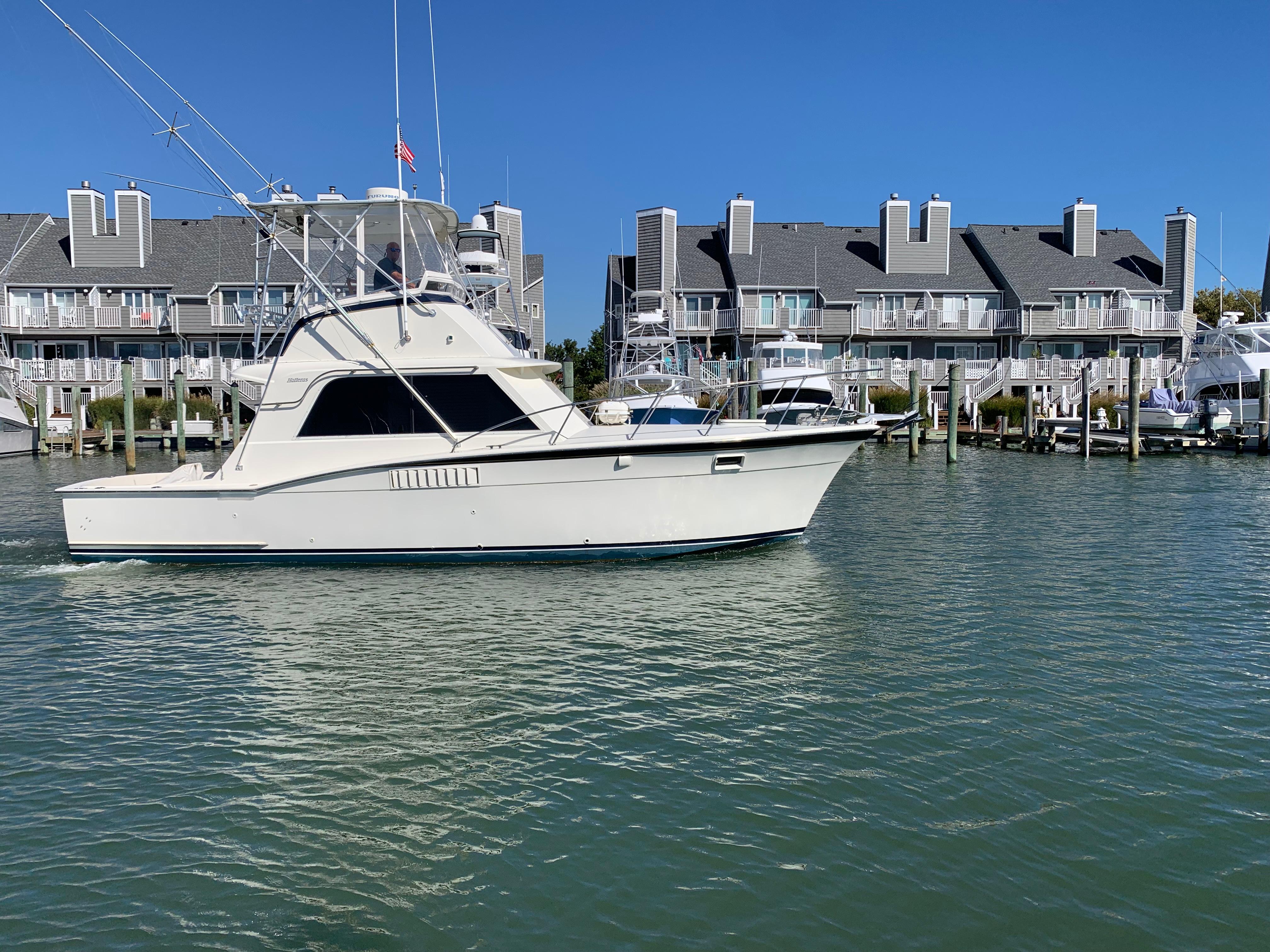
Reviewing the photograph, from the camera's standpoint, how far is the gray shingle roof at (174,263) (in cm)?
4778

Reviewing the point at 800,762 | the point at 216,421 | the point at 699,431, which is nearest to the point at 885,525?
the point at 699,431

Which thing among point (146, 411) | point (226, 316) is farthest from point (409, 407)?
point (226, 316)

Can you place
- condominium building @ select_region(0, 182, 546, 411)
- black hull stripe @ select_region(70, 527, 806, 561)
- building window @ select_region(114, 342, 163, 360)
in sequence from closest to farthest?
black hull stripe @ select_region(70, 527, 806, 561), condominium building @ select_region(0, 182, 546, 411), building window @ select_region(114, 342, 163, 360)

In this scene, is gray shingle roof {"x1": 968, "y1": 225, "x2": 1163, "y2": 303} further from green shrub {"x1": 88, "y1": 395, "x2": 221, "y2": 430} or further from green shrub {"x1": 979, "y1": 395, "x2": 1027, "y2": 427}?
green shrub {"x1": 88, "y1": 395, "x2": 221, "y2": 430}

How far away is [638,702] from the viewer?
7.99 meters

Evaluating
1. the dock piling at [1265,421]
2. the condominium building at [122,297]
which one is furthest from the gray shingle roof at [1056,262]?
the condominium building at [122,297]

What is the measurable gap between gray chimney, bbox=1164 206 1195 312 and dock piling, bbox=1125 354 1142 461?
23388mm

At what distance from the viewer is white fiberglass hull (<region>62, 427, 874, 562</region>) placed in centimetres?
1240

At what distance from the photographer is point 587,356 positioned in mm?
65000

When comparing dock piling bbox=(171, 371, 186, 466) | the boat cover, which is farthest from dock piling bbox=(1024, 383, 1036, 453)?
dock piling bbox=(171, 371, 186, 466)

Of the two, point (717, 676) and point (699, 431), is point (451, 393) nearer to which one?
point (699, 431)

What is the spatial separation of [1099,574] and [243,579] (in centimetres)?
1103

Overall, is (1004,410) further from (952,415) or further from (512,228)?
(512,228)

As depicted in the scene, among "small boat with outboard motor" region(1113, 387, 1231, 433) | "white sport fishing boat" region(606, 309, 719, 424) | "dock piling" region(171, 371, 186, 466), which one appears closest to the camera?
"white sport fishing boat" region(606, 309, 719, 424)
